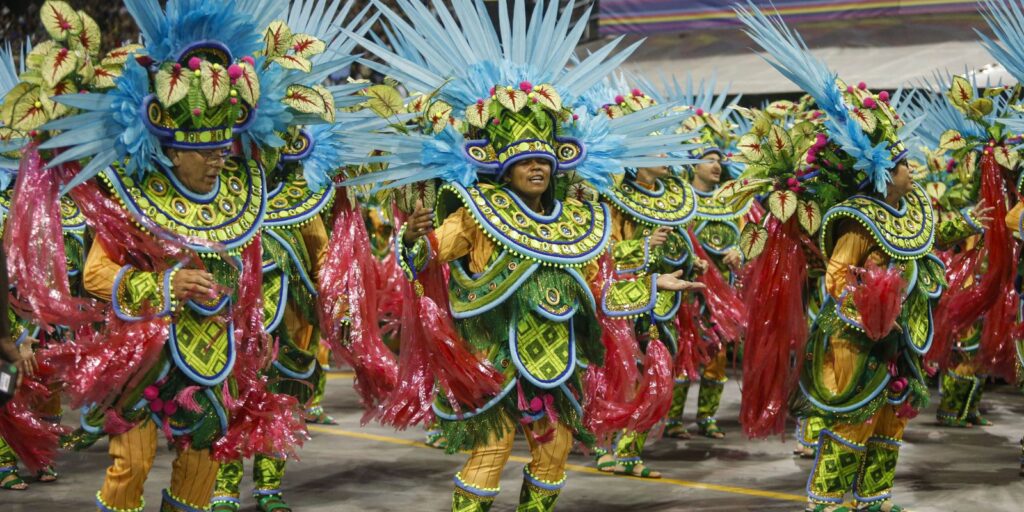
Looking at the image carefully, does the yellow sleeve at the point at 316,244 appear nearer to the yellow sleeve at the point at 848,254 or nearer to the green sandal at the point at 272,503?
the green sandal at the point at 272,503

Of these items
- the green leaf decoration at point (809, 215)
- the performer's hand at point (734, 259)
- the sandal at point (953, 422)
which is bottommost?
the sandal at point (953, 422)

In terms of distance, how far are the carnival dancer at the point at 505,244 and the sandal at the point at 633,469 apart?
2.11 m

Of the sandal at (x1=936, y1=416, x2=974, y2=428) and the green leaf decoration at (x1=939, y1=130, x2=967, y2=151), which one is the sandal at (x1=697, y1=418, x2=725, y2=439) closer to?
the sandal at (x1=936, y1=416, x2=974, y2=428)

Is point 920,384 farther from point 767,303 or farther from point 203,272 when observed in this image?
point 203,272

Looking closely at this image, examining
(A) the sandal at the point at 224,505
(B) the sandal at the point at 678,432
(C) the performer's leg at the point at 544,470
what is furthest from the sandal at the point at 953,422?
(A) the sandal at the point at 224,505

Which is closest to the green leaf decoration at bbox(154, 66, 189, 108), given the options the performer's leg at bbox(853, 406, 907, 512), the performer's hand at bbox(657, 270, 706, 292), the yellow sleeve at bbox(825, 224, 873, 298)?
the performer's hand at bbox(657, 270, 706, 292)

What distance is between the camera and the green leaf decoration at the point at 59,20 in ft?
13.1

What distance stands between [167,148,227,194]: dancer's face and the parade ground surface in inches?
88.3

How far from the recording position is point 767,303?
586 cm

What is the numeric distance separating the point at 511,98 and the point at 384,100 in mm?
534

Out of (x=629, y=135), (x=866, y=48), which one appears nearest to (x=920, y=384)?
(x=629, y=135)

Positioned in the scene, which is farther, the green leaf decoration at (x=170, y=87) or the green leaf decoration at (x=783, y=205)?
the green leaf decoration at (x=783, y=205)

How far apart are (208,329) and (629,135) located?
1.78 metres

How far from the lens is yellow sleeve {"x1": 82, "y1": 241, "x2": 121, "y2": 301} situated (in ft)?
13.6
